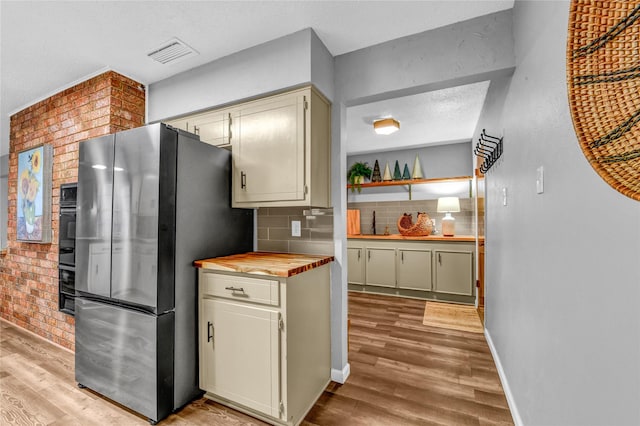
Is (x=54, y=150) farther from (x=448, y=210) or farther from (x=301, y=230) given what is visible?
(x=448, y=210)

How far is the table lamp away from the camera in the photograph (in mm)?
4359

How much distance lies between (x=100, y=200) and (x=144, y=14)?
1.27 m

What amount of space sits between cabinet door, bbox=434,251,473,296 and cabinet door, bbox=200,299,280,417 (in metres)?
3.14

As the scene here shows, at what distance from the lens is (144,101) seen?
2818mm

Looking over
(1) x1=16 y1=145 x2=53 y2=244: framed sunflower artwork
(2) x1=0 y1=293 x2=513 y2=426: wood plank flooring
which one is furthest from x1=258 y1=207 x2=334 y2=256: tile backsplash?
(1) x1=16 y1=145 x2=53 y2=244: framed sunflower artwork

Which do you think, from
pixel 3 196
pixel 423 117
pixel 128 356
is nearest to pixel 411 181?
pixel 423 117

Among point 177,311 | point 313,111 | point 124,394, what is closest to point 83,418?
point 124,394

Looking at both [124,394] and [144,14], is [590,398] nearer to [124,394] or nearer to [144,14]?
[124,394]

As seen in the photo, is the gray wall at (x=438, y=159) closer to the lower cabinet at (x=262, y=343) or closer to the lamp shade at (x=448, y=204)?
the lamp shade at (x=448, y=204)

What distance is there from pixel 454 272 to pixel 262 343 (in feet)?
10.6

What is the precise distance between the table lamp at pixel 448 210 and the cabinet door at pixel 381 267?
87 cm

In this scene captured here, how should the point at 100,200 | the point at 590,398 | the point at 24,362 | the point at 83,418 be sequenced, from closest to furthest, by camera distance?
the point at 590,398
the point at 83,418
the point at 100,200
the point at 24,362

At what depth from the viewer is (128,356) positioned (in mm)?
1879

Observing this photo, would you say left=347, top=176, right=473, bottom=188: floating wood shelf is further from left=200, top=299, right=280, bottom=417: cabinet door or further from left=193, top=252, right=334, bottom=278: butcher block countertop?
left=200, top=299, right=280, bottom=417: cabinet door
